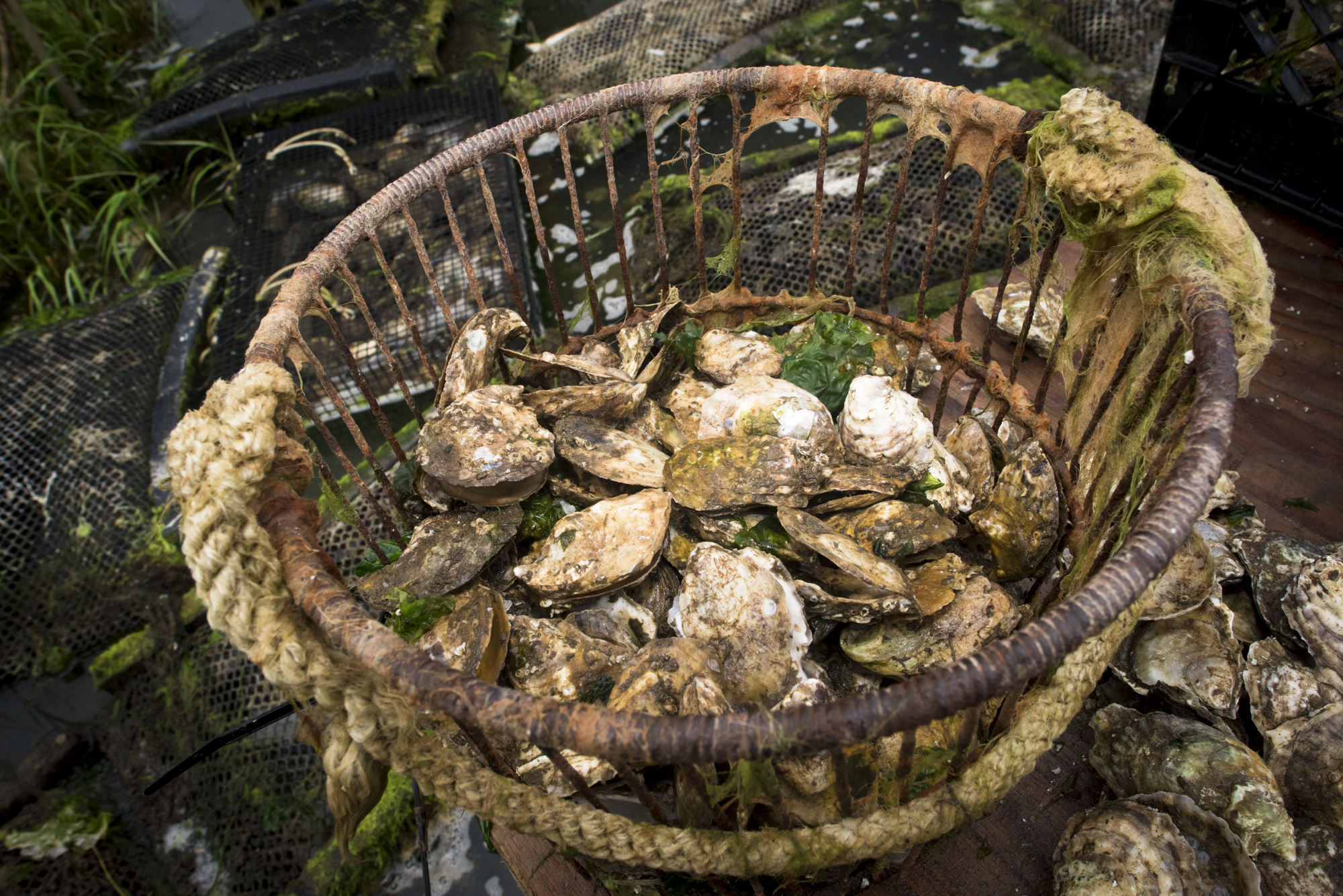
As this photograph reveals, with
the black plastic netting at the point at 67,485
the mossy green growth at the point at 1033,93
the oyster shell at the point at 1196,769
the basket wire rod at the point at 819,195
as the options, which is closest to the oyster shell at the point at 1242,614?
the oyster shell at the point at 1196,769

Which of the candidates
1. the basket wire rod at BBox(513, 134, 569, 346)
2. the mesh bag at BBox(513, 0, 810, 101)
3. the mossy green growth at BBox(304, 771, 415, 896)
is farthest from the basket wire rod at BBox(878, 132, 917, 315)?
the mesh bag at BBox(513, 0, 810, 101)

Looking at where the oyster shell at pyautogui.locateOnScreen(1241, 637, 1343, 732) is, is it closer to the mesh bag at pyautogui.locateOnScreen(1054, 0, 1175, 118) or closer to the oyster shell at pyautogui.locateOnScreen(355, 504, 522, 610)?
the oyster shell at pyautogui.locateOnScreen(355, 504, 522, 610)

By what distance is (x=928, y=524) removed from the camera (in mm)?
1300

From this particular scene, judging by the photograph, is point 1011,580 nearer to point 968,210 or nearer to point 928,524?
point 928,524

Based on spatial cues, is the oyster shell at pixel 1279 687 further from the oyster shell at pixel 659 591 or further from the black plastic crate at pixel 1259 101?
the black plastic crate at pixel 1259 101

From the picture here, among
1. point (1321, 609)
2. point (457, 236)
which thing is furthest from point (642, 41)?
point (1321, 609)

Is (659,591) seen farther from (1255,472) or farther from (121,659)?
(121,659)

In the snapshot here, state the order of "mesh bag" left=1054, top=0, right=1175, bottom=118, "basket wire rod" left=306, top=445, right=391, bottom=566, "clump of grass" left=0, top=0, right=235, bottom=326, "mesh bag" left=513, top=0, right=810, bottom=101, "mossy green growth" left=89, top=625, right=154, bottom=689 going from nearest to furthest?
1. "basket wire rod" left=306, top=445, right=391, bottom=566
2. "mossy green growth" left=89, top=625, right=154, bottom=689
3. "mesh bag" left=1054, top=0, right=1175, bottom=118
4. "clump of grass" left=0, top=0, right=235, bottom=326
5. "mesh bag" left=513, top=0, right=810, bottom=101

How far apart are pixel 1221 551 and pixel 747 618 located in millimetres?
964

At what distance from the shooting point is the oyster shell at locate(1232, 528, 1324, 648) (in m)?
1.33

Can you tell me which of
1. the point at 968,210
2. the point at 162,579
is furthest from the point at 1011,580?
the point at 162,579

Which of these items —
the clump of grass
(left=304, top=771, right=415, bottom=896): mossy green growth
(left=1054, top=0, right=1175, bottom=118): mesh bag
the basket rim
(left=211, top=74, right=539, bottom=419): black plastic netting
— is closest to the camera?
the basket rim

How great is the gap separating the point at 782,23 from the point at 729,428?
3.07 meters

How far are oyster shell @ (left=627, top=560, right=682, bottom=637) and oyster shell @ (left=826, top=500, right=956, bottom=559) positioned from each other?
0.32 metres
